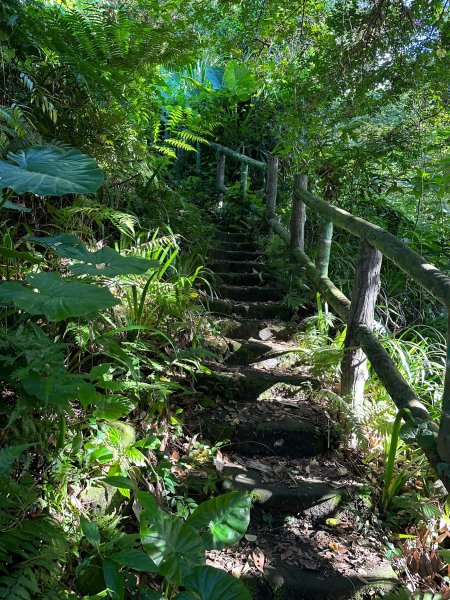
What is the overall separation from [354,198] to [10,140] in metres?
3.25

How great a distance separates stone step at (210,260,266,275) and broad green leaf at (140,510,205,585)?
11.1ft

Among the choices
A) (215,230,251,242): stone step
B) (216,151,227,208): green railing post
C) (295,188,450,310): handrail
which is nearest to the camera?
(295,188,450,310): handrail

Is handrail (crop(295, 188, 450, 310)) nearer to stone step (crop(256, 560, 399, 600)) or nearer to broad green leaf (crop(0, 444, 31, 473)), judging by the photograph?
stone step (crop(256, 560, 399, 600))

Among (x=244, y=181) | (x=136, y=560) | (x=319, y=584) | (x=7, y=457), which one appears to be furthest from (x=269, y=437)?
(x=244, y=181)

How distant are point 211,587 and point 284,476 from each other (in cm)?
115

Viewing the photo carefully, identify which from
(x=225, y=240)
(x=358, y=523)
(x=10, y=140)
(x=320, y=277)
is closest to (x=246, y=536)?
(x=358, y=523)

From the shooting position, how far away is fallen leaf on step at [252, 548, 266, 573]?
6.20ft

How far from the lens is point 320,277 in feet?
11.9

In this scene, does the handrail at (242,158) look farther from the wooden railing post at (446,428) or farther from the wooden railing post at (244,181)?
the wooden railing post at (446,428)

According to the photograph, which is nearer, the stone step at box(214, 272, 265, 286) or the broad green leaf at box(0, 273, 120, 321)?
the broad green leaf at box(0, 273, 120, 321)

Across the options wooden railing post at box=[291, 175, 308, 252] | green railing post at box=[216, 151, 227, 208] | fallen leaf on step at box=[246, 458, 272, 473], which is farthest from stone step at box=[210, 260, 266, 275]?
green railing post at box=[216, 151, 227, 208]

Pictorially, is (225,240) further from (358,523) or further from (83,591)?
(83,591)

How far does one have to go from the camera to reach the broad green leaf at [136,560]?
1.31 m

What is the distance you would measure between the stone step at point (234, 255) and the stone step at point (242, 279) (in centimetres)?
46
